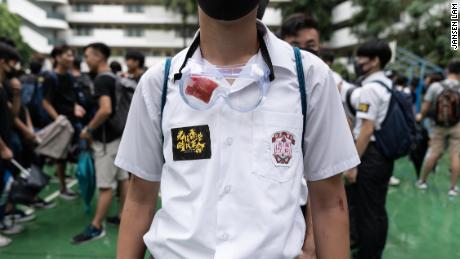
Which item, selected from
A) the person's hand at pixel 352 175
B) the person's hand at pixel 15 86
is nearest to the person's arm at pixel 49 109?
the person's hand at pixel 15 86

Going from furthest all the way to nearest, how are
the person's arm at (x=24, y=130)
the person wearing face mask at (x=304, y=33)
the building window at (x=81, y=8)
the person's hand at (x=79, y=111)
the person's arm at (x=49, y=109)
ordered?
the building window at (x=81, y=8)
the person's arm at (x=49, y=109)
the person's hand at (x=79, y=111)
the person's arm at (x=24, y=130)
the person wearing face mask at (x=304, y=33)

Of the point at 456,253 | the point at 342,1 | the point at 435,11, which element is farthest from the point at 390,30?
the point at 456,253

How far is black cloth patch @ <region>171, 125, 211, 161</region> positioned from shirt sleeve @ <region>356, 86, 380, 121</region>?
225cm

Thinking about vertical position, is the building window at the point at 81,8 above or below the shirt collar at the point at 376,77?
above

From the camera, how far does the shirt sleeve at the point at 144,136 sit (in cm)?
115

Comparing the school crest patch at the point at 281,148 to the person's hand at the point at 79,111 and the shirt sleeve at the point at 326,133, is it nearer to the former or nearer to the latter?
the shirt sleeve at the point at 326,133

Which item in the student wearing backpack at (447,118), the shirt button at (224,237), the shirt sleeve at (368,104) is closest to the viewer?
the shirt button at (224,237)

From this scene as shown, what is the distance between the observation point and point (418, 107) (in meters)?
8.57

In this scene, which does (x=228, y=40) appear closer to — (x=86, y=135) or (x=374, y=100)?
(x=374, y=100)

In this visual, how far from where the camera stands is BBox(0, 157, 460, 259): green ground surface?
3645mm

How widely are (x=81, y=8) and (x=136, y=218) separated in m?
36.4

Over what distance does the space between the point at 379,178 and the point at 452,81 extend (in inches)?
120

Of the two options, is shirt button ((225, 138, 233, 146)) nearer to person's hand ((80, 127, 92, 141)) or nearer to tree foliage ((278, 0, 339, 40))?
person's hand ((80, 127, 92, 141))

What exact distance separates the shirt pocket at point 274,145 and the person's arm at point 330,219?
146mm
